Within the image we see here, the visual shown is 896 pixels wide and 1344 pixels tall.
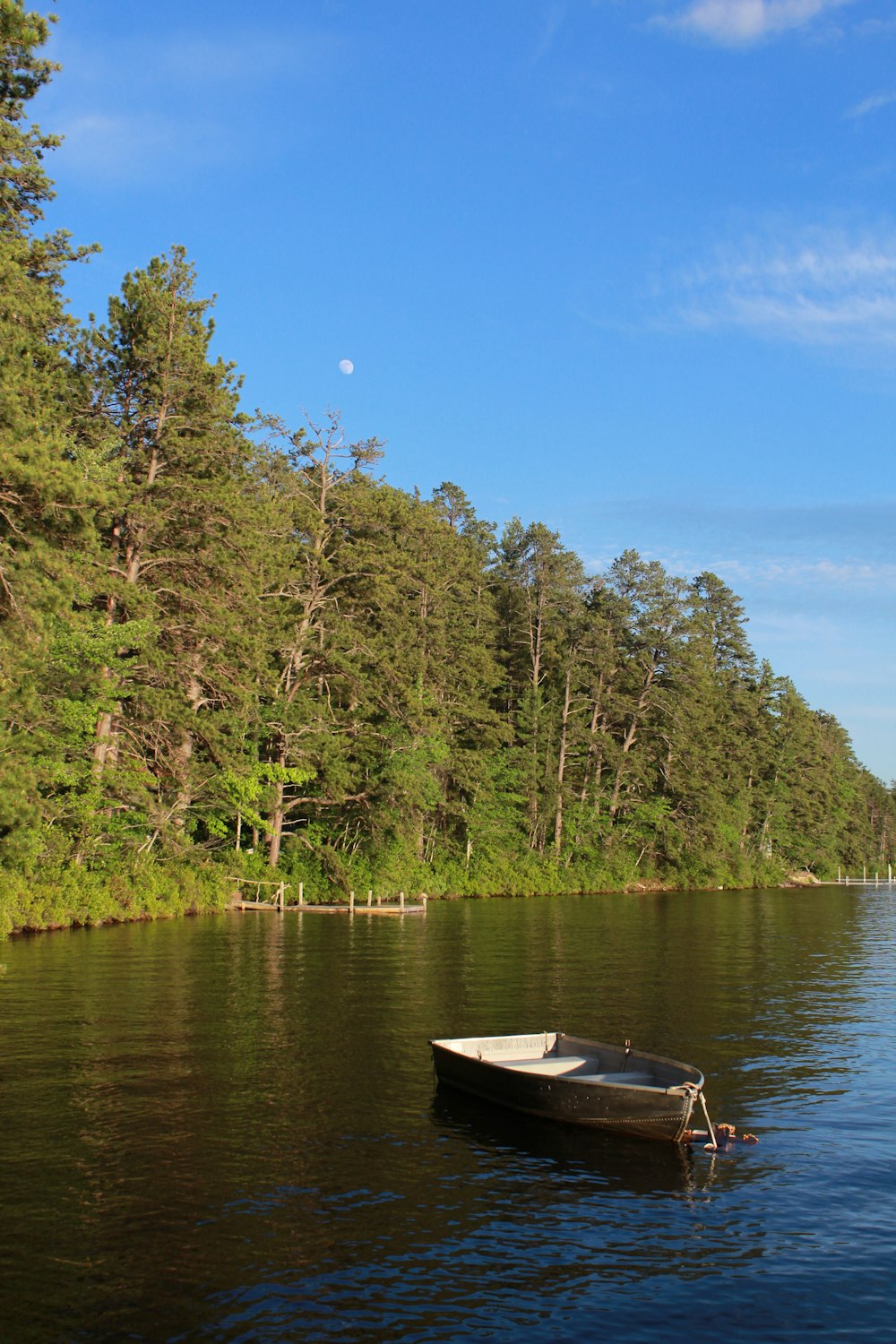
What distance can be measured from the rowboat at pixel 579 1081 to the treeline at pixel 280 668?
559 inches

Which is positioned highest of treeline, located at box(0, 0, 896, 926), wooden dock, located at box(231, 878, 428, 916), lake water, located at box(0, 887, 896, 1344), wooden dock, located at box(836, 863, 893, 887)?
treeline, located at box(0, 0, 896, 926)

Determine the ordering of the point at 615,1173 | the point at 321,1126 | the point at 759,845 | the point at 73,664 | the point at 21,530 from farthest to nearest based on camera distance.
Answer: the point at 759,845
the point at 73,664
the point at 21,530
the point at 321,1126
the point at 615,1173

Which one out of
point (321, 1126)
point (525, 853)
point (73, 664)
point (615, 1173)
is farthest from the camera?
point (525, 853)

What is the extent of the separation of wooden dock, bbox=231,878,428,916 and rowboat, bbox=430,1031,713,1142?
101 ft

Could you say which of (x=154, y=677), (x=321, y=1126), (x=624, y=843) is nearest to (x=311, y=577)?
(x=154, y=677)

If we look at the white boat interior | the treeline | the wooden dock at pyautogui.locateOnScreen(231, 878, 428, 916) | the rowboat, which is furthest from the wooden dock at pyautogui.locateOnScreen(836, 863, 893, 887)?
the rowboat

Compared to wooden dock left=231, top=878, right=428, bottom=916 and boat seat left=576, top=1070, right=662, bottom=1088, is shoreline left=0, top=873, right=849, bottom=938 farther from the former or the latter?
boat seat left=576, top=1070, right=662, bottom=1088

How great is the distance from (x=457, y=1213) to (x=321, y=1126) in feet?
12.3

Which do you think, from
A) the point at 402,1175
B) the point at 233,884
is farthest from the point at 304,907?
the point at 402,1175

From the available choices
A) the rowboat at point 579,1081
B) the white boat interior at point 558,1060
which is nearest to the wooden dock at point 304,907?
the white boat interior at point 558,1060

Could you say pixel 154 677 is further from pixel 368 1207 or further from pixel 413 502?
pixel 413 502

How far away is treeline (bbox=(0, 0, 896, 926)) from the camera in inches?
1149

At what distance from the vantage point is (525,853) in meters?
71.1

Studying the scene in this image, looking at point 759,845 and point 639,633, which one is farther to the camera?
point 759,845
